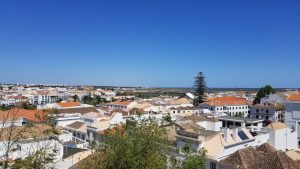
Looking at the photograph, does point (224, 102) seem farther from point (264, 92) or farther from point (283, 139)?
point (283, 139)

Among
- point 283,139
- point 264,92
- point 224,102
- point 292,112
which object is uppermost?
point 264,92

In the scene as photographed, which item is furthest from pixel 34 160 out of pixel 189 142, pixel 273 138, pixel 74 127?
pixel 74 127

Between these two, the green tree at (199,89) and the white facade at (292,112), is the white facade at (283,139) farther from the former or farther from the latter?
the green tree at (199,89)

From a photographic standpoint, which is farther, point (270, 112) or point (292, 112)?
point (270, 112)

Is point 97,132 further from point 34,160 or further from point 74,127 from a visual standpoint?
point 34,160

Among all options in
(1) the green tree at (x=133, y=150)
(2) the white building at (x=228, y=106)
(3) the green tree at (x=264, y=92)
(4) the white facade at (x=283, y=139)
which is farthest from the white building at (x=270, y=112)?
(1) the green tree at (x=133, y=150)

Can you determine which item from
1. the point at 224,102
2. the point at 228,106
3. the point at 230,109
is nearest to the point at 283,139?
the point at 228,106

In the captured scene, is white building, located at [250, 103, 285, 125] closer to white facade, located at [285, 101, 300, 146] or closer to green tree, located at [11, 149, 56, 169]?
white facade, located at [285, 101, 300, 146]
